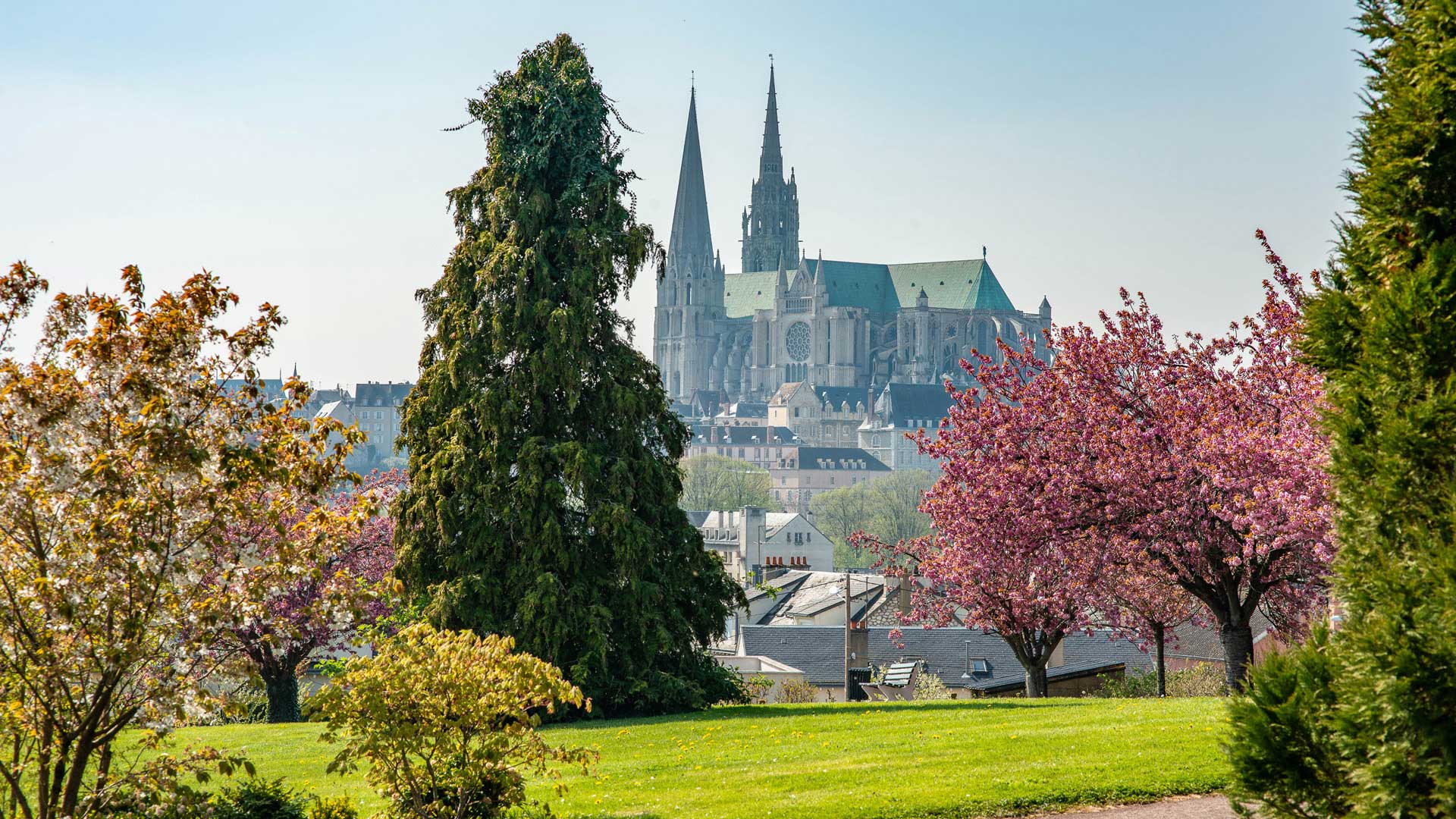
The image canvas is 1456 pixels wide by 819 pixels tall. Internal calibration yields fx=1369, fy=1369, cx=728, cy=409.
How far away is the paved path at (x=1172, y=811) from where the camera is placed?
11.0 m

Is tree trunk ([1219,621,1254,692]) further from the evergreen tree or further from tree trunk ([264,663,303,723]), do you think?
tree trunk ([264,663,303,723])

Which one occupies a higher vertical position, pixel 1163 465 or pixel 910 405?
pixel 910 405

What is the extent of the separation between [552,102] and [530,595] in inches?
321

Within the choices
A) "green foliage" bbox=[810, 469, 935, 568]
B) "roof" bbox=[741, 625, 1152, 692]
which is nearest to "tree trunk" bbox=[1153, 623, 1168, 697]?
"roof" bbox=[741, 625, 1152, 692]

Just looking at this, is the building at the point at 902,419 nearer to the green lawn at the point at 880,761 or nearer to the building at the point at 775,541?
the building at the point at 775,541

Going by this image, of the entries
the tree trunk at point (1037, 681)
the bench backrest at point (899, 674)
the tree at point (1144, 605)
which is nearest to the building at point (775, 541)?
the bench backrest at point (899, 674)

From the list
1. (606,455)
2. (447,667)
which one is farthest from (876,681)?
(447,667)

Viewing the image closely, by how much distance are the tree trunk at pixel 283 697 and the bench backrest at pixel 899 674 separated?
1721 cm

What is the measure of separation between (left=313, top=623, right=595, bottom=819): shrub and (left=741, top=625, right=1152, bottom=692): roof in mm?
30986

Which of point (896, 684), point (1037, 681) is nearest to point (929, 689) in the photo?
point (896, 684)

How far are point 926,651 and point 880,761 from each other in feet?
96.2

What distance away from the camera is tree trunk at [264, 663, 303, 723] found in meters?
27.1

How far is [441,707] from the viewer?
10.1m

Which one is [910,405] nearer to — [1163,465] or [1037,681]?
[1037,681]
